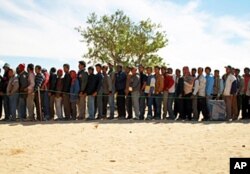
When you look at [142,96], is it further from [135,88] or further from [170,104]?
[170,104]

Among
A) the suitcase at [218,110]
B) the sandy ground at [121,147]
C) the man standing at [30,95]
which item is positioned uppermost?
the man standing at [30,95]

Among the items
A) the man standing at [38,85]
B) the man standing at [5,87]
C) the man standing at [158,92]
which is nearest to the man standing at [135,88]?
the man standing at [158,92]

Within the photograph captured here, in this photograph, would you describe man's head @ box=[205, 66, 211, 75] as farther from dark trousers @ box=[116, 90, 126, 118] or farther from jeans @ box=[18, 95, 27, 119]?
jeans @ box=[18, 95, 27, 119]

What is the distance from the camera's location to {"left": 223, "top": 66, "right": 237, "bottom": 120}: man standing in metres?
15.0

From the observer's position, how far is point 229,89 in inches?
589

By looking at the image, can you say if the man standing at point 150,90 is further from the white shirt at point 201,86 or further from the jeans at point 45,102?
the jeans at point 45,102

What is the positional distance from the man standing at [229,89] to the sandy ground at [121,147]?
1415 mm

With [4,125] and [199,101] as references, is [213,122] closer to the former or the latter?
[199,101]

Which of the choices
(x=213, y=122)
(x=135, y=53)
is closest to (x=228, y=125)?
(x=213, y=122)

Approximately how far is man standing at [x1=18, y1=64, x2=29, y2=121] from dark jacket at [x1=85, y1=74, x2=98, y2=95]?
2.22 m

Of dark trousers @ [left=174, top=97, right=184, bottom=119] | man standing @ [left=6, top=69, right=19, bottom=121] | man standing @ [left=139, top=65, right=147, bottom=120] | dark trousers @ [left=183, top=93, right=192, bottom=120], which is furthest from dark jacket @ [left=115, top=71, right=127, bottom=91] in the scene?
man standing @ [left=6, top=69, right=19, bottom=121]

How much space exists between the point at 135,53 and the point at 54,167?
30241 millimetres

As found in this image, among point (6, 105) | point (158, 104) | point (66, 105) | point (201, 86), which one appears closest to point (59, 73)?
point (66, 105)

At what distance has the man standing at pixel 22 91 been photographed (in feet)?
49.2
